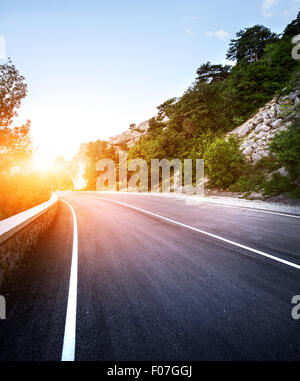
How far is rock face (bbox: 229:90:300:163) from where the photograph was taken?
16031 millimetres

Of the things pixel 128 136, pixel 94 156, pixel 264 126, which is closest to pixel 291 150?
pixel 264 126

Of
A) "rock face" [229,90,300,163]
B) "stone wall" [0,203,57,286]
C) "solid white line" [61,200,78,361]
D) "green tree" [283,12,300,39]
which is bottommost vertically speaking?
"solid white line" [61,200,78,361]

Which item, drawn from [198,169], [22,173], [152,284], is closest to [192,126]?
A: [198,169]

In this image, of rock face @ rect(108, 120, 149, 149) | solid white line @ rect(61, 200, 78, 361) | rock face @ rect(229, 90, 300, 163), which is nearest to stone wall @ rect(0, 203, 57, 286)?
solid white line @ rect(61, 200, 78, 361)

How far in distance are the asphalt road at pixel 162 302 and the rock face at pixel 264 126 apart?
46.4 feet

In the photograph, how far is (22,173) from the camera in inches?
511

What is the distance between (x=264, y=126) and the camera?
18.0m

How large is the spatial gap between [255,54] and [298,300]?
144ft

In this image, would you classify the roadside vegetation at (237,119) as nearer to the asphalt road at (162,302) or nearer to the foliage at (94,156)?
the asphalt road at (162,302)

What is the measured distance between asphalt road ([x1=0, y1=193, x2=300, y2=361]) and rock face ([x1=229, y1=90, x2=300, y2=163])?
14.1 meters

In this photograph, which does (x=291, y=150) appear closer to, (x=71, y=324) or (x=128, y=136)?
(x=71, y=324)

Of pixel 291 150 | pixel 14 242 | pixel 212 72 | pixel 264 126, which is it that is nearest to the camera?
pixel 14 242

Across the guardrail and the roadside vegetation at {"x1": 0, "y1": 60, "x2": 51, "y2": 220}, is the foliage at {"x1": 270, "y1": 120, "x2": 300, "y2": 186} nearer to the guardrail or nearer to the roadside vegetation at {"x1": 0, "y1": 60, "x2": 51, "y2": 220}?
the guardrail

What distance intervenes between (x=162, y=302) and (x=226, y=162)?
589 inches
